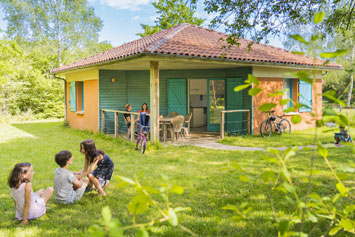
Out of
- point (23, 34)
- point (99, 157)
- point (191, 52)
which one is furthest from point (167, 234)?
point (23, 34)

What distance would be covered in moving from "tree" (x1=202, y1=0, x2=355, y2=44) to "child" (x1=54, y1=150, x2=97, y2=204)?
12.9 feet

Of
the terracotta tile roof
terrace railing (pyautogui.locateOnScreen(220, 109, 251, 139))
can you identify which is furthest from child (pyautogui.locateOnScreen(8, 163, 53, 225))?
terrace railing (pyautogui.locateOnScreen(220, 109, 251, 139))

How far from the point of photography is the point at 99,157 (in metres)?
4.71

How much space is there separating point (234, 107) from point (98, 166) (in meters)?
8.40

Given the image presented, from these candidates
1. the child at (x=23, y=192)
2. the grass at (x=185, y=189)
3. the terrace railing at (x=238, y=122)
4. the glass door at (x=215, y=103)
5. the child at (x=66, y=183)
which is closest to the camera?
the grass at (x=185, y=189)

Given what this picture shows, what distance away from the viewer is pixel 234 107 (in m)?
12.5

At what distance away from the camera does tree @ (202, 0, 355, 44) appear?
6.29m

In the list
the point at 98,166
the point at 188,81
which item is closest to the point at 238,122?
the point at 188,81

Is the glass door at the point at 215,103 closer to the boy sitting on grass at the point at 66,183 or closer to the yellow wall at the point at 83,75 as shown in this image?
the yellow wall at the point at 83,75

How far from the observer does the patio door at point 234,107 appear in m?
12.2

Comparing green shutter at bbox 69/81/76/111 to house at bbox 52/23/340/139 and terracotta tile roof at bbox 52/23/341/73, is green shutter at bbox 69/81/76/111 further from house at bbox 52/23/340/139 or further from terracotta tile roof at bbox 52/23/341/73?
terracotta tile roof at bbox 52/23/341/73

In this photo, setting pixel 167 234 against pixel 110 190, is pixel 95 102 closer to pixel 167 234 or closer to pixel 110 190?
pixel 110 190

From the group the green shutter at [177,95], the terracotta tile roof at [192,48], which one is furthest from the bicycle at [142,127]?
the green shutter at [177,95]

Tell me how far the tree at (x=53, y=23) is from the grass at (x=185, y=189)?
851 inches
